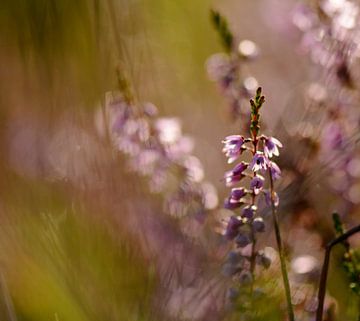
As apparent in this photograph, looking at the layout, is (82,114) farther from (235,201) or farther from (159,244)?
(235,201)

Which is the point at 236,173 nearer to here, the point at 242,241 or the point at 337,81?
the point at 242,241

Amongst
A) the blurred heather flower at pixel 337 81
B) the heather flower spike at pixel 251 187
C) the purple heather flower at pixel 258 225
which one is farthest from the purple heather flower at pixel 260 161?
the blurred heather flower at pixel 337 81

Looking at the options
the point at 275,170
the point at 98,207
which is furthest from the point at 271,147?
the point at 98,207

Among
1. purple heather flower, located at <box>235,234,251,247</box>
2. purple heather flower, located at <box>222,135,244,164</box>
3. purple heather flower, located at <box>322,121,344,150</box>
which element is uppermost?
purple heather flower, located at <box>322,121,344,150</box>

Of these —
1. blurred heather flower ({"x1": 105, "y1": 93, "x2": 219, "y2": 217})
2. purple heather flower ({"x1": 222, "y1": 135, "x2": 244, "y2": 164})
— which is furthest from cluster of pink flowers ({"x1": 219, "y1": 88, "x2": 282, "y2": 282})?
blurred heather flower ({"x1": 105, "y1": 93, "x2": 219, "y2": 217})

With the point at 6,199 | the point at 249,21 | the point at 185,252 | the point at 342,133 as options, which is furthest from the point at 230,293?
the point at 249,21

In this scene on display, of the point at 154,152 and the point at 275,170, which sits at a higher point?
the point at 154,152

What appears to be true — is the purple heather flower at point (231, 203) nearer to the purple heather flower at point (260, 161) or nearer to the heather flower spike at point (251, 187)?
the heather flower spike at point (251, 187)

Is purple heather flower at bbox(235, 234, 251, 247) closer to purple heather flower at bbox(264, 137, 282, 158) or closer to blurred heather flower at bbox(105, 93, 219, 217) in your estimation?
purple heather flower at bbox(264, 137, 282, 158)
